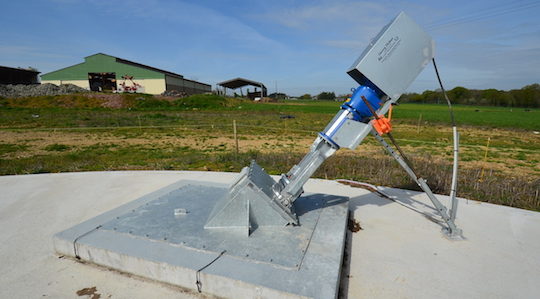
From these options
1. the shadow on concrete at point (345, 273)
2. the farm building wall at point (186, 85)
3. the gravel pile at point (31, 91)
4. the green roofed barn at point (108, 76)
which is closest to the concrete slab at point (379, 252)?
the shadow on concrete at point (345, 273)

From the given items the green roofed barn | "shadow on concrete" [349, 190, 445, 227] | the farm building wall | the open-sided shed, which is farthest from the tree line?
"shadow on concrete" [349, 190, 445, 227]

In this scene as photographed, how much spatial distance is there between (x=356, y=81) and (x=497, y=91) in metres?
85.6

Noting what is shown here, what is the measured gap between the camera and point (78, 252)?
2.86 m

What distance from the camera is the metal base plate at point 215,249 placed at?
2268 millimetres

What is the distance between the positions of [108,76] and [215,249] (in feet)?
147

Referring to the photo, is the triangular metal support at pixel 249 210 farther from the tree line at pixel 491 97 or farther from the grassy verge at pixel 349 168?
the tree line at pixel 491 97

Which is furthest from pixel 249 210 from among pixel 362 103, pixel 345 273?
pixel 362 103

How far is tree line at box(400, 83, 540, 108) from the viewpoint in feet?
203

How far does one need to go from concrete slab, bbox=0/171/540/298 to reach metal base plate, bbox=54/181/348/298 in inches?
7.2

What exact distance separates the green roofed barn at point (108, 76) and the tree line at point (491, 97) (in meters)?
49.9

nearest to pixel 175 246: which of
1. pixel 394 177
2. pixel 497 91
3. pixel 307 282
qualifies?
pixel 307 282

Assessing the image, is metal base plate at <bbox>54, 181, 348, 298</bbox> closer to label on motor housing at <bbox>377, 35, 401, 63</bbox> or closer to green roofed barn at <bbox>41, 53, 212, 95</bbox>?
label on motor housing at <bbox>377, 35, 401, 63</bbox>

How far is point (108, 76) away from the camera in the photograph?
1571 inches

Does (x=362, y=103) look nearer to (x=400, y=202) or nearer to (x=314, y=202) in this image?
(x=314, y=202)
